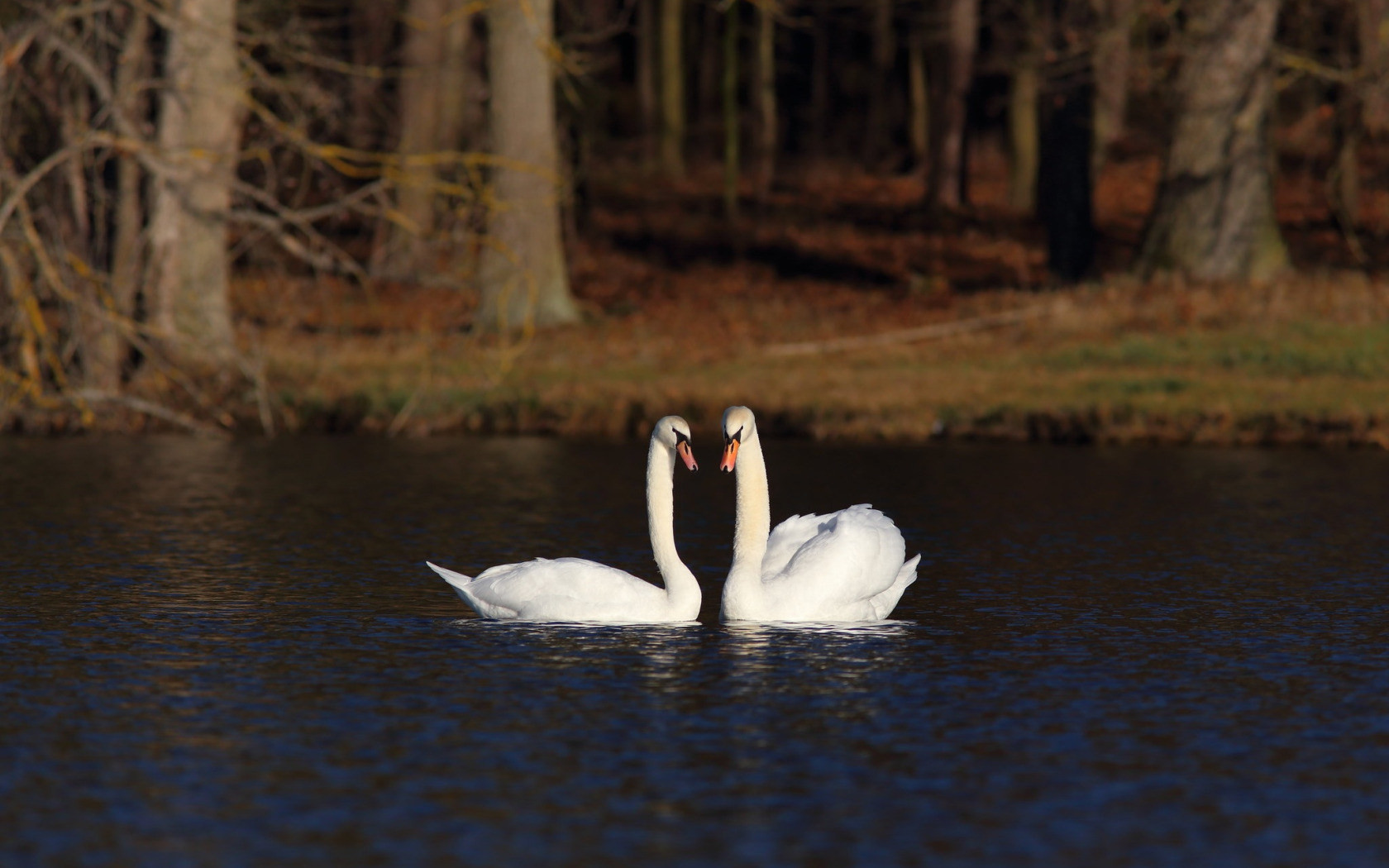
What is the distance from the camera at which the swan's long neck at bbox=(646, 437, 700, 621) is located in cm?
1179

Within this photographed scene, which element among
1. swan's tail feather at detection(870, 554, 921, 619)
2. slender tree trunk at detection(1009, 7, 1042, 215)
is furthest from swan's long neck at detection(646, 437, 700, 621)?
slender tree trunk at detection(1009, 7, 1042, 215)

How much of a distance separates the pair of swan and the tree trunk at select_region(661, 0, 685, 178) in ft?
141

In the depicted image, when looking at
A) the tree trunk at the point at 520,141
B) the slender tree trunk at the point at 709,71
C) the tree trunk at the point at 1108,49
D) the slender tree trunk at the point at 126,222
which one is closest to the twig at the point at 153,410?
the slender tree trunk at the point at 126,222

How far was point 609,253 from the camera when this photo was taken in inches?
1737

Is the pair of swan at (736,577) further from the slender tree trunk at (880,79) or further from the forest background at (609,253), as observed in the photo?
the slender tree trunk at (880,79)

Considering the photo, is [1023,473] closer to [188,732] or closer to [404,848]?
[188,732]

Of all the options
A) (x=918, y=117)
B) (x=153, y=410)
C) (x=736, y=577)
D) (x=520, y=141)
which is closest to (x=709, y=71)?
(x=918, y=117)

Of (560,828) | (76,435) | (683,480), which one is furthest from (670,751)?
(76,435)

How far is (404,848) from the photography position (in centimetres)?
723

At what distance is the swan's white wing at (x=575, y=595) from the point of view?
1170 cm

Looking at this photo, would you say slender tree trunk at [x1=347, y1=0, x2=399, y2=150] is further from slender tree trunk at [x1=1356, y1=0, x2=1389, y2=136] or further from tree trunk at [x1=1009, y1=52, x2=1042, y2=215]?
tree trunk at [x1=1009, y1=52, x2=1042, y2=215]

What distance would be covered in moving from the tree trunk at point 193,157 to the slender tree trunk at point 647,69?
35.1 metres

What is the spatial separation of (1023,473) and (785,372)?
22.3 ft

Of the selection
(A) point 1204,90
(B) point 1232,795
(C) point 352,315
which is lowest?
(B) point 1232,795
